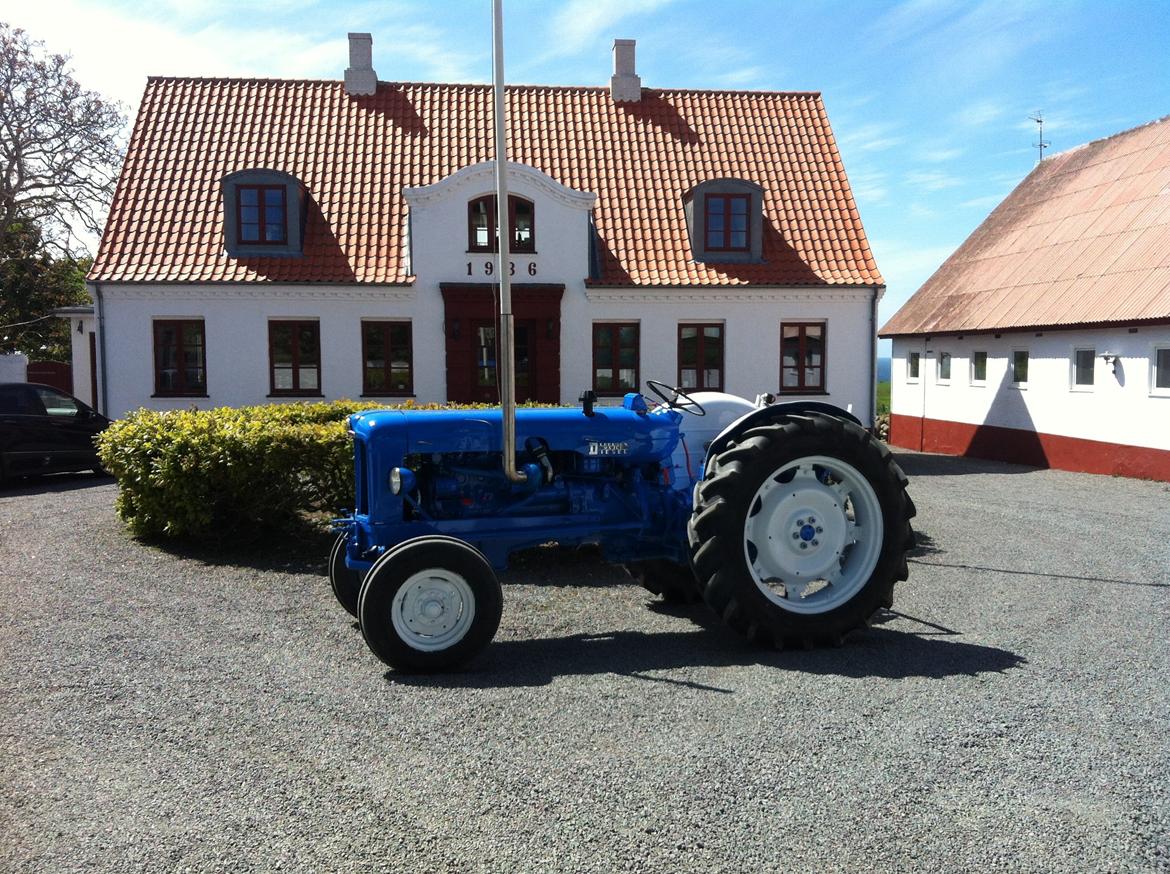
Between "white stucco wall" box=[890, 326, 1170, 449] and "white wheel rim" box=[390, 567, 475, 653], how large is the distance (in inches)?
557

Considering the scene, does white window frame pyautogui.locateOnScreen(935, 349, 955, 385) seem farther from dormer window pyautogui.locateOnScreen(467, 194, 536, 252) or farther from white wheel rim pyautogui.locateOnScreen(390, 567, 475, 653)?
white wheel rim pyautogui.locateOnScreen(390, 567, 475, 653)

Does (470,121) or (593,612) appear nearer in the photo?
(593,612)

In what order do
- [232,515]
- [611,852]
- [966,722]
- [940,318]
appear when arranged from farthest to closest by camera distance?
[940,318]
[232,515]
[966,722]
[611,852]

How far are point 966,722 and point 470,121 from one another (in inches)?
721

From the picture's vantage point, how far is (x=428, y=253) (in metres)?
18.2

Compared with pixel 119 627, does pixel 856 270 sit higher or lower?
higher

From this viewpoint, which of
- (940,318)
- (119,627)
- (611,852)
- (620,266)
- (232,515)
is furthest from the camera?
(940,318)

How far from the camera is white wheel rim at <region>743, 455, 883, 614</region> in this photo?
20.5 feet

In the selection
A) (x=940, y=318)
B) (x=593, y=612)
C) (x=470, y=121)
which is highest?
(x=470, y=121)

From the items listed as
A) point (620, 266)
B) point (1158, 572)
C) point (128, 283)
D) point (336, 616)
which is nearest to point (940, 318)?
point (620, 266)

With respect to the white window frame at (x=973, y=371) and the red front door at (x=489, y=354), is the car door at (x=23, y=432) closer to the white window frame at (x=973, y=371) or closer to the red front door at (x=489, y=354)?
the red front door at (x=489, y=354)

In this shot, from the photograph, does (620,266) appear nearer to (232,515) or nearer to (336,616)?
(232,515)

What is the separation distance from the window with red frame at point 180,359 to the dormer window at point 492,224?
17.6ft

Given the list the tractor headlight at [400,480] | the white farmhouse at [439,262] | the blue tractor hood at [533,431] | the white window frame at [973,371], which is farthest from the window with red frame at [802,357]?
the tractor headlight at [400,480]
